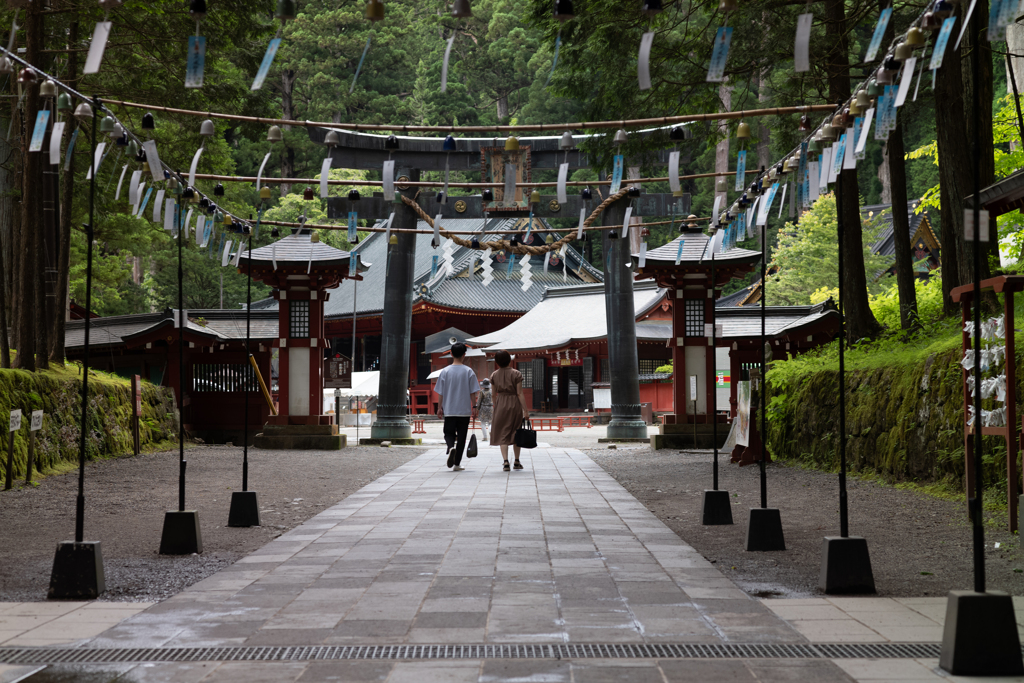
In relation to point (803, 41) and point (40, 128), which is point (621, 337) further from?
point (803, 41)

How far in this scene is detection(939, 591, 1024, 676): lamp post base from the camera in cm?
360

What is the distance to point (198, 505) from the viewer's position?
9.34 meters

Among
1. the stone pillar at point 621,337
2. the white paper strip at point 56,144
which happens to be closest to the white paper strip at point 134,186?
the white paper strip at point 56,144

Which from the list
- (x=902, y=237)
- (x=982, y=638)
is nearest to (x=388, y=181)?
(x=982, y=638)

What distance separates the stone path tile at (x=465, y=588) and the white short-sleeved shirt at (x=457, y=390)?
4.07 meters

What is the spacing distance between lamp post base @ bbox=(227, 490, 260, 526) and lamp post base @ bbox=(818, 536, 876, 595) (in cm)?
488

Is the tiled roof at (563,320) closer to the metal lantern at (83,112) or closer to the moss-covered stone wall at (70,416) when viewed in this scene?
the moss-covered stone wall at (70,416)

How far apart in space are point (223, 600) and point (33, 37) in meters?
8.83

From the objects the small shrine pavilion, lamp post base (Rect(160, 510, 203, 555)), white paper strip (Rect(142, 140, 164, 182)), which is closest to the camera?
lamp post base (Rect(160, 510, 203, 555))

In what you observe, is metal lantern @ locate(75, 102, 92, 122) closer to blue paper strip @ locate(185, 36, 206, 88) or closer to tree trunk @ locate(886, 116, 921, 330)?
blue paper strip @ locate(185, 36, 206, 88)

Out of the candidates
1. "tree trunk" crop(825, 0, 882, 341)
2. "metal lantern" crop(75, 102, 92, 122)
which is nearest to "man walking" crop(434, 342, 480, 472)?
"tree trunk" crop(825, 0, 882, 341)

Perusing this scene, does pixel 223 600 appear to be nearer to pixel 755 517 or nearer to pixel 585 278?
pixel 755 517

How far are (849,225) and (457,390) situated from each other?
20.9 ft

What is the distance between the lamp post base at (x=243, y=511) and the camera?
781 cm
